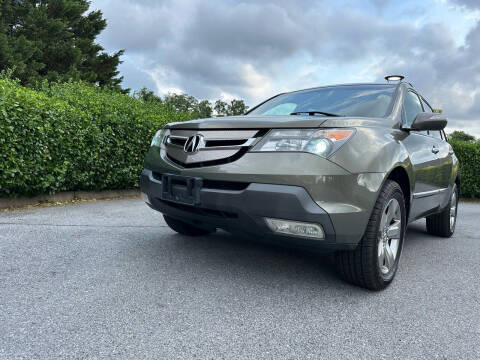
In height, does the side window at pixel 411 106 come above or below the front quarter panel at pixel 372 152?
above

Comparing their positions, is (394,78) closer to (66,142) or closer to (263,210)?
(263,210)

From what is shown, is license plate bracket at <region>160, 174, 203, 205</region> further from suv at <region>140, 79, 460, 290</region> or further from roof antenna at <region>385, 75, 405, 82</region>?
roof antenna at <region>385, 75, 405, 82</region>

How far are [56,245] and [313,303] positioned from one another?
2342mm

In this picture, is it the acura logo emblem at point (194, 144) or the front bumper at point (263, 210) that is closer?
the front bumper at point (263, 210)

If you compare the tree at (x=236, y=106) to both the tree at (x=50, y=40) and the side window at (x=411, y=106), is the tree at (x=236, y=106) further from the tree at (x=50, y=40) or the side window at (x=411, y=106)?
the side window at (x=411, y=106)

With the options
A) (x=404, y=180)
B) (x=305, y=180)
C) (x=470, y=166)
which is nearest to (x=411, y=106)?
(x=404, y=180)

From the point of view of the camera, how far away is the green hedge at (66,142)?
16.0 ft

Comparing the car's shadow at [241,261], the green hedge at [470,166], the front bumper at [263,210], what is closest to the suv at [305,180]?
the front bumper at [263,210]

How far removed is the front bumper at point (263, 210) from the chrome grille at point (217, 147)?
20 centimetres

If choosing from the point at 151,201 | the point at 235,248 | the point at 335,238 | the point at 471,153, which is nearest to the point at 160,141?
the point at 151,201

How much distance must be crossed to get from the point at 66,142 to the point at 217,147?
4107 millimetres

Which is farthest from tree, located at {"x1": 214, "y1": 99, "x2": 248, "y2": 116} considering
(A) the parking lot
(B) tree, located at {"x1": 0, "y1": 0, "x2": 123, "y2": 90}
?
(A) the parking lot

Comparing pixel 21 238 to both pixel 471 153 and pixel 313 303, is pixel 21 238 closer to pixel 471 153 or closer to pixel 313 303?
pixel 313 303

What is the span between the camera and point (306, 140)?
218 cm
